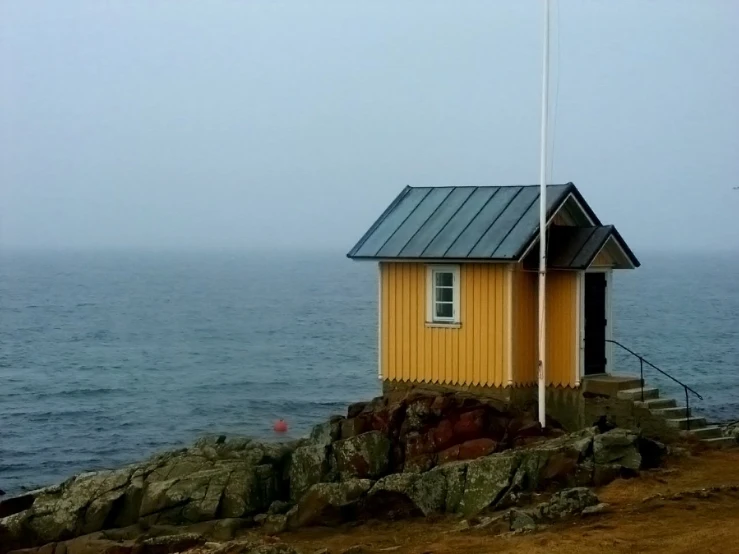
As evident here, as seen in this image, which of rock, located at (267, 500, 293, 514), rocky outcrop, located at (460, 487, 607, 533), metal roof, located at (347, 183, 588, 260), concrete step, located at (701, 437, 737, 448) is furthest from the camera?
metal roof, located at (347, 183, 588, 260)

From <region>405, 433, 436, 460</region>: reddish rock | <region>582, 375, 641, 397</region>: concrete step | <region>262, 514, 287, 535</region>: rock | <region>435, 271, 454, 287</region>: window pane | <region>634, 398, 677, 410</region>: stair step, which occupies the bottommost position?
<region>262, 514, 287, 535</region>: rock

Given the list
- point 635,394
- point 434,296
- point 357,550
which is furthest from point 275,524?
point 635,394

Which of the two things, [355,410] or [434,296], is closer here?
[434,296]

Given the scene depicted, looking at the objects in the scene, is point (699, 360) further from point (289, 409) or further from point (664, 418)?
point (664, 418)

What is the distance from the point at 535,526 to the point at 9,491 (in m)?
18.4

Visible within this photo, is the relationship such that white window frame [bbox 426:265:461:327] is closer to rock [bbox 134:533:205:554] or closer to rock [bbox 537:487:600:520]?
rock [bbox 537:487:600:520]

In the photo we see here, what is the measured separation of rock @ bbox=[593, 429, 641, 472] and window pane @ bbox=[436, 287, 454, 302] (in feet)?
16.2

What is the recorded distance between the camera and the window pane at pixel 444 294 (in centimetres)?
2320

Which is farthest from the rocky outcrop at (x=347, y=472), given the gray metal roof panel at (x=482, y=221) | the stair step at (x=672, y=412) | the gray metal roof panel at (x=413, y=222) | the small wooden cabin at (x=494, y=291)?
the gray metal roof panel at (x=413, y=222)

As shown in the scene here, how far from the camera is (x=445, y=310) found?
23.2 metres

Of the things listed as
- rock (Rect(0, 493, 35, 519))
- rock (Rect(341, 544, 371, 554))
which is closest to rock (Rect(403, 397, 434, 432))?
rock (Rect(341, 544, 371, 554))

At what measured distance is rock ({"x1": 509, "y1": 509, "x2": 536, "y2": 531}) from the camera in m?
16.4

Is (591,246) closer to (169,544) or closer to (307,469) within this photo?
(307,469)

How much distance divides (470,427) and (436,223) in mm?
4654
